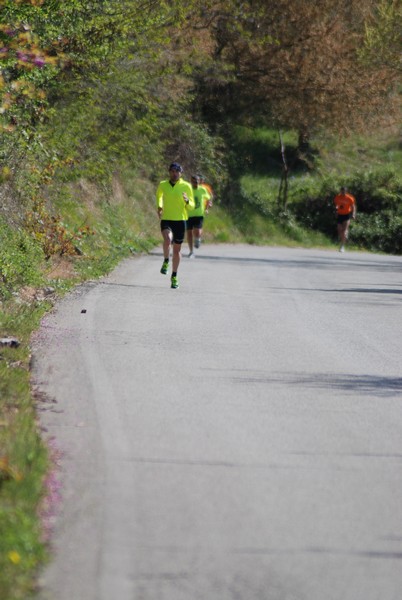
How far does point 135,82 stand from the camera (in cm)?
2805

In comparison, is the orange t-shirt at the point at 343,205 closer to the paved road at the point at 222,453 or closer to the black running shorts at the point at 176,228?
the black running shorts at the point at 176,228

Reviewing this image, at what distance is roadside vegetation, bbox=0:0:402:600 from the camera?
33.4 ft

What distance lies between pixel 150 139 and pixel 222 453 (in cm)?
2770

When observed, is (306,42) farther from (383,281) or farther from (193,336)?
(193,336)

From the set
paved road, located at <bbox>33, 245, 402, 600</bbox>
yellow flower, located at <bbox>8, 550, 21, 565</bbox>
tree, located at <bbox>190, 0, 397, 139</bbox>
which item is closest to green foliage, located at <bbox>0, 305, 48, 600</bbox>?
yellow flower, located at <bbox>8, 550, 21, 565</bbox>

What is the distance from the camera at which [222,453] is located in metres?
7.57

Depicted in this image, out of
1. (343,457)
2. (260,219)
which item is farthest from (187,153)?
(343,457)

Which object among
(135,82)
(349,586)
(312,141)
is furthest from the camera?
(312,141)

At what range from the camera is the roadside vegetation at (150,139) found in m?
10.2

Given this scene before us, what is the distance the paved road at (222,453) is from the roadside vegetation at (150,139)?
30 cm

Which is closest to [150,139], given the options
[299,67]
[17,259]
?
[299,67]

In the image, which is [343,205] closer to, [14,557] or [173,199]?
[173,199]

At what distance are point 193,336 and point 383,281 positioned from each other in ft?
40.2

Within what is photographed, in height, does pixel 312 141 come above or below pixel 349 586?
below
